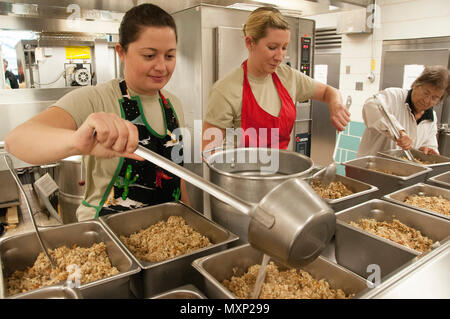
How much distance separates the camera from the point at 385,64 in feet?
13.3

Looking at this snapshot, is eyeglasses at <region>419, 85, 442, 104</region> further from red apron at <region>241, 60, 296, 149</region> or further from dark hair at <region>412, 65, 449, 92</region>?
red apron at <region>241, 60, 296, 149</region>

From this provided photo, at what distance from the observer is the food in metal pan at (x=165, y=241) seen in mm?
1078

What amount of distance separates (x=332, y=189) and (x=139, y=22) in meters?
1.09

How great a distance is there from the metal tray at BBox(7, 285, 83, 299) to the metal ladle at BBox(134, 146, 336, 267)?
1.15 ft

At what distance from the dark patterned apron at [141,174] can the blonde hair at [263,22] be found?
25.6 inches

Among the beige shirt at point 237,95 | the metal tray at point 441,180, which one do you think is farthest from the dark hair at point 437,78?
the beige shirt at point 237,95

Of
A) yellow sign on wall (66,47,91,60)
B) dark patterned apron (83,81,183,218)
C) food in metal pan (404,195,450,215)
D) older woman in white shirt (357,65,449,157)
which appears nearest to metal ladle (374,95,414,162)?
older woman in white shirt (357,65,449,157)

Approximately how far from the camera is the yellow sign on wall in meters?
3.88

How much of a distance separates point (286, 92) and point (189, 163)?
1280 mm

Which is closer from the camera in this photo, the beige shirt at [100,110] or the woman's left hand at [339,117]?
the beige shirt at [100,110]

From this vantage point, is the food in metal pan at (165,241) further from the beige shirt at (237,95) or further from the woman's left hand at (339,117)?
the woman's left hand at (339,117)

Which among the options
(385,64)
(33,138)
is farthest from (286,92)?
(385,64)

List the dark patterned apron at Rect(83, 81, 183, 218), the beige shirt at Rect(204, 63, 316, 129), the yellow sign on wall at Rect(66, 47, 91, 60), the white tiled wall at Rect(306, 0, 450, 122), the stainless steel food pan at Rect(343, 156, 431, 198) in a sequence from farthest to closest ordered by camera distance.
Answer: the yellow sign on wall at Rect(66, 47, 91, 60)
the white tiled wall at Rect(306, 0, 450, 122)
the beige shirt at Rect(204, 63, 316, 129)
the stainless steel food pan at Rect(343, 156, 431, 198)
the dark patterned apron at Rect(83, 81, 183, 218)
